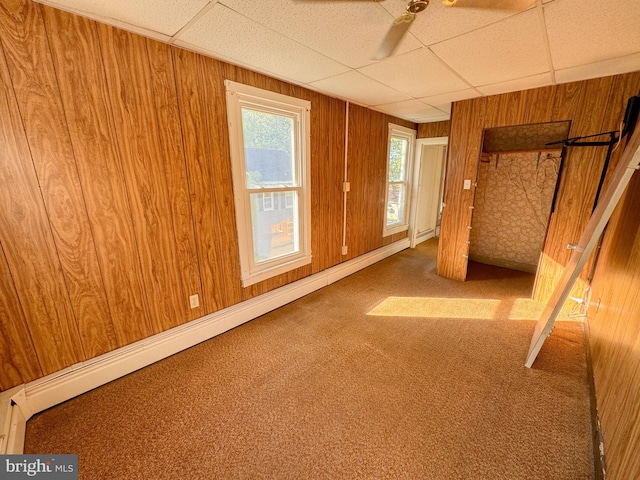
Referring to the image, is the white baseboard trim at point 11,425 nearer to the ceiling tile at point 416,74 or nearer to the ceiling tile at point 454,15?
the ceiling tile at point 454,15

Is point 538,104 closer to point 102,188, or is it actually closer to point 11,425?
point 102,188

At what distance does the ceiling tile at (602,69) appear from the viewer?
6.34 ft

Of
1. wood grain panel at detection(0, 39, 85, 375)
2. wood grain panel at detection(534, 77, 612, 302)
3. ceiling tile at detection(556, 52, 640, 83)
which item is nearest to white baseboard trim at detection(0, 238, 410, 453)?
wood grain panel at detection(0, 39, 85, 375)

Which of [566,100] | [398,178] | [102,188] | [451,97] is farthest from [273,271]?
[566,100]

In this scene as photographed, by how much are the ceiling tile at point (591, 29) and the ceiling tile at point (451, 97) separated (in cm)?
→ 85

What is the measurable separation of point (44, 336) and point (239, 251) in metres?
1.35

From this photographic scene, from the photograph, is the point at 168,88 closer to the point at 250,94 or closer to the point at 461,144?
the point at 250,94

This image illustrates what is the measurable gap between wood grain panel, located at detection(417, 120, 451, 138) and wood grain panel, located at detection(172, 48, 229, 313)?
3836mm

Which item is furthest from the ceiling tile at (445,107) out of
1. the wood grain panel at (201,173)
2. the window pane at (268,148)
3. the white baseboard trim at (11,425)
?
the white baseboard trim at (11,425)

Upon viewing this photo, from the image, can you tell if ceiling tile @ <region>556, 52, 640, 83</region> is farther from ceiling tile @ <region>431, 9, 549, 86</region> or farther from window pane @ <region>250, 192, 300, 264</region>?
window pane @ <region>250, 192, 300, 264</region>

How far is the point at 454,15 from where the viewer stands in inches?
55.1

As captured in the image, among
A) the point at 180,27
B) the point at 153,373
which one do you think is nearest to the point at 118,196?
the point at 180,27

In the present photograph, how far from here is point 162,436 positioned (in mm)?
1448

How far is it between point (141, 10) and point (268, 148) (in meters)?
1.28
